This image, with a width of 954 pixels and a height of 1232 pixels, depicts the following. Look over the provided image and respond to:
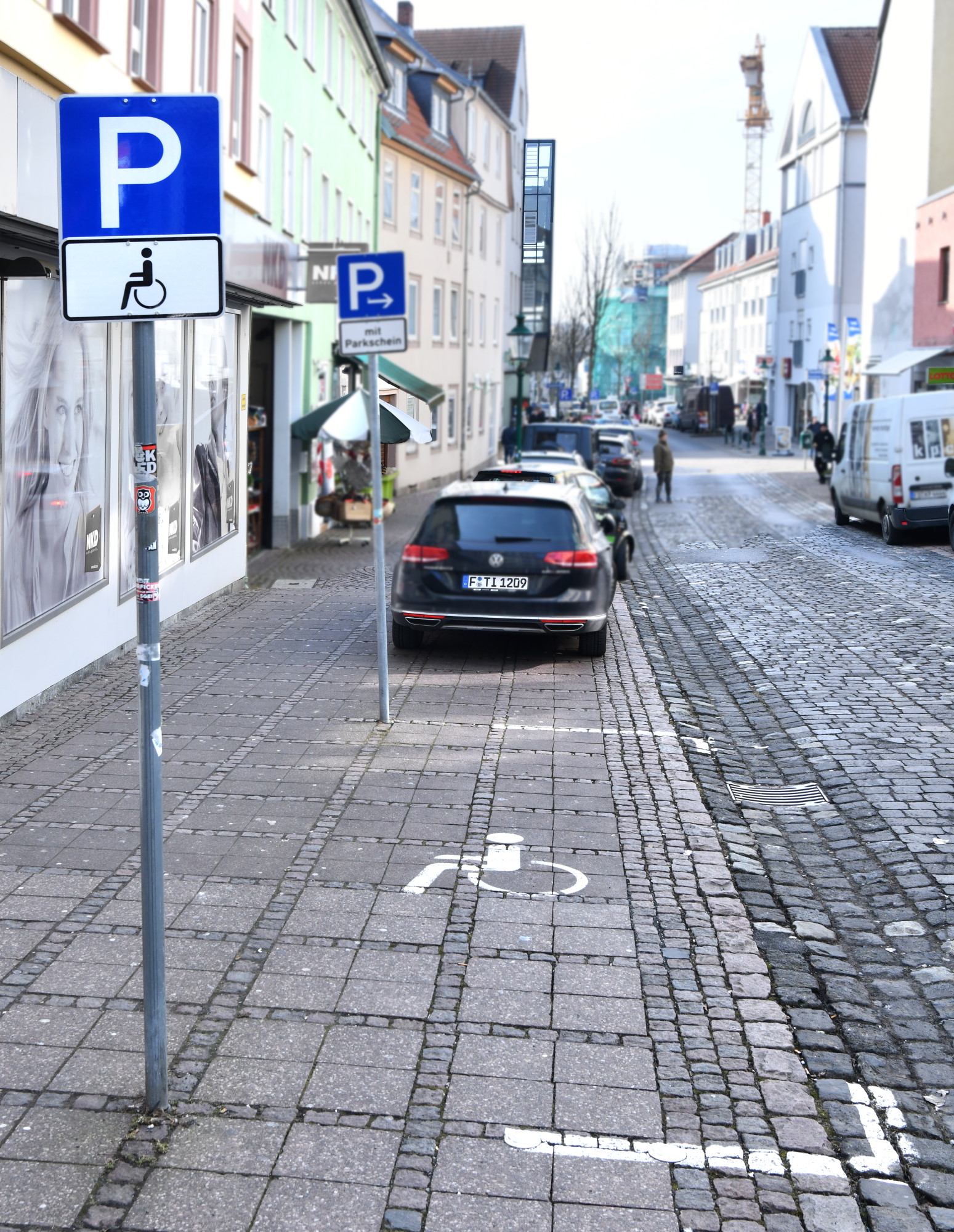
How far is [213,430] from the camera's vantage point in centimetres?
1602

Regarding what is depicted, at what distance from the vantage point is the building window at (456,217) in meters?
46.1

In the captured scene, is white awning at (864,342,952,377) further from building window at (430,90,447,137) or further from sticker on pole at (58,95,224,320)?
sticker on pole at (58,95,224,320)

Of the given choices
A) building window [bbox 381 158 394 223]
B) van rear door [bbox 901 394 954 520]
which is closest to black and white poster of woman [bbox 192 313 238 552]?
van rear door [bbox 901 394 954 520]

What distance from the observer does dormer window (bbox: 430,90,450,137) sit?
46.7 meters

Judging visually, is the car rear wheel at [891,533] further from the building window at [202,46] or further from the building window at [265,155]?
the building window at [202,46]

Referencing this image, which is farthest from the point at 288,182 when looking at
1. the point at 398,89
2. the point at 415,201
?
the point at 398,89

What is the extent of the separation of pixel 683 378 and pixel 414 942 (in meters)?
118

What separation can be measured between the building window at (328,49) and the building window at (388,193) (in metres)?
11.5

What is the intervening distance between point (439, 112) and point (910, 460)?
28165 mm

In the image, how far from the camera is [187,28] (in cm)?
1455

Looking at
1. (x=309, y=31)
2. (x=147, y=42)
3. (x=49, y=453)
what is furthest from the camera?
(x=309, y=31)

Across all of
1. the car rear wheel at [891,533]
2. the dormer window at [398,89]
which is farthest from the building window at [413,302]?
the car rear wheel at [891,533]

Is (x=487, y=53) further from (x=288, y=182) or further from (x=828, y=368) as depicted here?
(x=288, y=182)

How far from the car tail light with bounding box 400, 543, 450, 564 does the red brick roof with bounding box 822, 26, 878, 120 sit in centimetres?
5774
